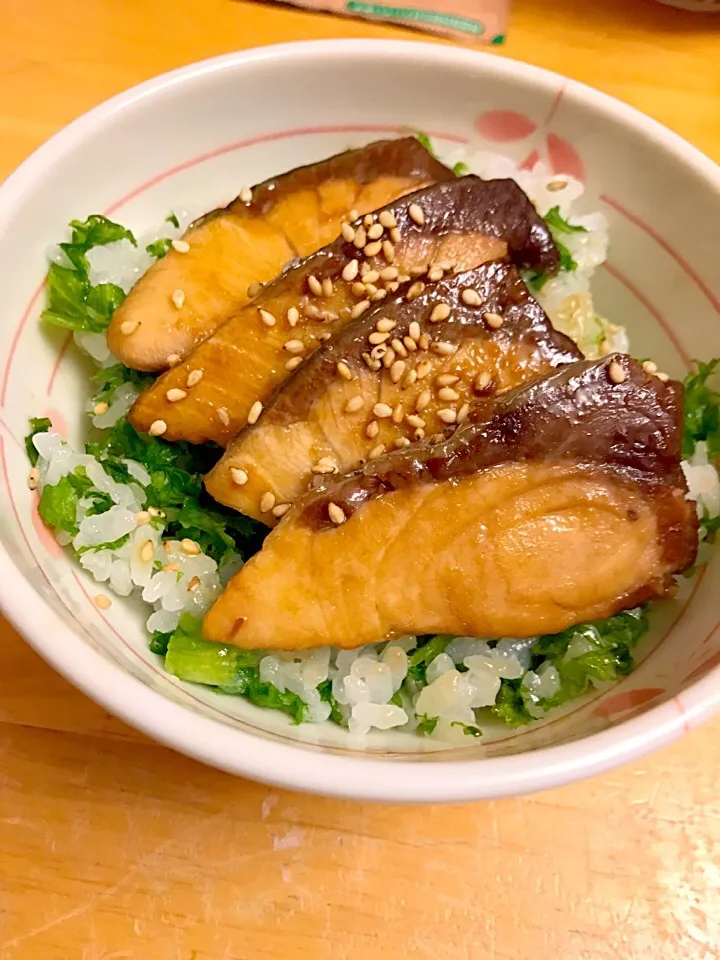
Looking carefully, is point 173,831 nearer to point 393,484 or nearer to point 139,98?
point 393,484

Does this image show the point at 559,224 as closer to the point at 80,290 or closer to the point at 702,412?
the point at 702,412

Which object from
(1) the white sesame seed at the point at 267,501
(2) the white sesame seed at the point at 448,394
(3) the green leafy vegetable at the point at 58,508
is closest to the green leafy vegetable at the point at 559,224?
(2) the white sesame seed at the point at 448,394

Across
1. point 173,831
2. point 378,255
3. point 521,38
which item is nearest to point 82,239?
point 378,255

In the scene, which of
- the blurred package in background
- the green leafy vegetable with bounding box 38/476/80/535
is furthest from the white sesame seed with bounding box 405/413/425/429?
the blurred package in background

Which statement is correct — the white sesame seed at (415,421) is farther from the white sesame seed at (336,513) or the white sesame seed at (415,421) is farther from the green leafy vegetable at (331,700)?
the green leafy vegetable at (331,700)

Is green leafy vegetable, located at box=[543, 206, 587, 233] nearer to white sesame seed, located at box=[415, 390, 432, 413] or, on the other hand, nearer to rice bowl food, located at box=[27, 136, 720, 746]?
rice bowl food, located at box=[27, 136, 720, 746]

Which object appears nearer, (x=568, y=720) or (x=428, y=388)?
(x=568, y=720)

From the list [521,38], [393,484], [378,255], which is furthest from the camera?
[521,38]
